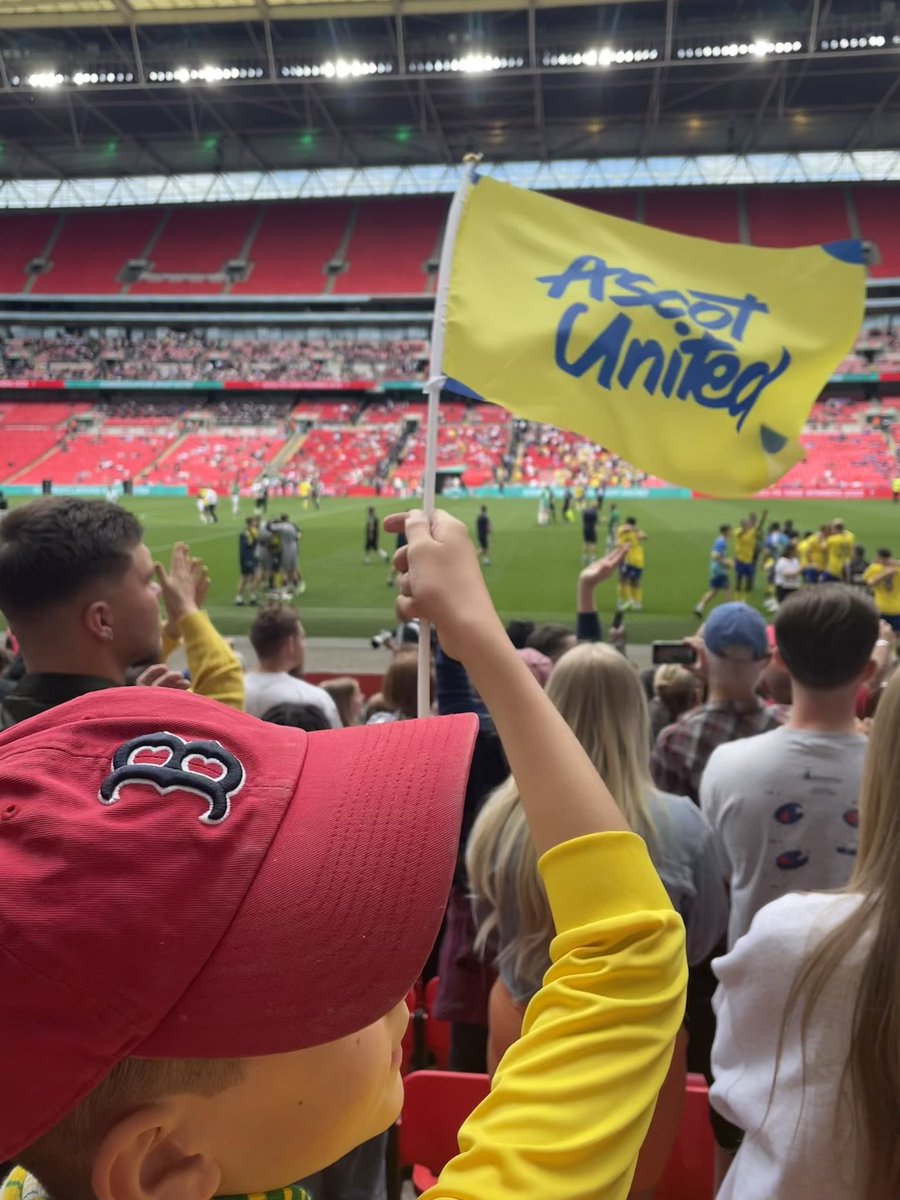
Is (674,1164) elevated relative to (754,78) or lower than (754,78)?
lower

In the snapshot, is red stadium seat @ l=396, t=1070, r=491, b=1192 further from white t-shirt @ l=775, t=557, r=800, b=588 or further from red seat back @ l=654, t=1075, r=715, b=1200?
white t-shirt @ l=775, t=557, r=800, b=588

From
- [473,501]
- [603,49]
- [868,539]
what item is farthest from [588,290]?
[603,49]

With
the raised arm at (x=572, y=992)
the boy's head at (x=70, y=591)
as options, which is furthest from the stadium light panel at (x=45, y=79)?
the raised arm at (x=572, y=992)

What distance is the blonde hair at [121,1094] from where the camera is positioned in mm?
834

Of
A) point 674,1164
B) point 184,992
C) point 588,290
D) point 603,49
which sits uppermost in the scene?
point 603,49

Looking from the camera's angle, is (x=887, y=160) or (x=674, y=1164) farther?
(x=887, y=160)

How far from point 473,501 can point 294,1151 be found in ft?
107

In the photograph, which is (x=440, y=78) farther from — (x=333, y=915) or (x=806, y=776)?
(x=333, y=915)

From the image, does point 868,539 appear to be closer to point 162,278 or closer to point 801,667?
point 801,667

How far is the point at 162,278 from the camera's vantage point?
5597 centimetres

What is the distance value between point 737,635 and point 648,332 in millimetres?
1354

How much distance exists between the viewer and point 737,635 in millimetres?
3689

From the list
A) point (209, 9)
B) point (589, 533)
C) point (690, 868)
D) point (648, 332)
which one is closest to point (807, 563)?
point (589, 533)

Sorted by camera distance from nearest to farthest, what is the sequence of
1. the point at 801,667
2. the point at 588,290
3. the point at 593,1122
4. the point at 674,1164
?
the point at 593,1122 < the point at 674,1164 < the point at 801,667 < the point at 588,290
